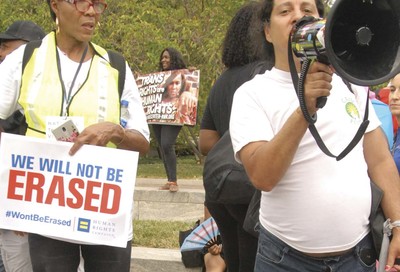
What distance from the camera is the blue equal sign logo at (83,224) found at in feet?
12.0

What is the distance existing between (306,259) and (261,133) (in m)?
0.47

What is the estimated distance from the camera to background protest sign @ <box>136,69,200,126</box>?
11.3 metres

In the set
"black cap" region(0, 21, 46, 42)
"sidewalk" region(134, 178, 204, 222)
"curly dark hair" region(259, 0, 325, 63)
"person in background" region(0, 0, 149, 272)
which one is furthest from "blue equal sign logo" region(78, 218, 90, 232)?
"sidewalk" region(134, 178, 204, 222)

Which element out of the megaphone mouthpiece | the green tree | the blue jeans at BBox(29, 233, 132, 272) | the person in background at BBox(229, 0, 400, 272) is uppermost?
the green tree

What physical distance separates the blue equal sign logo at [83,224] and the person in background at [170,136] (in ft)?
22.7

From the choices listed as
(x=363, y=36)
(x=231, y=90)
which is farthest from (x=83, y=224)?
(x=363, y=36)

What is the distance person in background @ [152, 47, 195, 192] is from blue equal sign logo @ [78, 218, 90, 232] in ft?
22.7

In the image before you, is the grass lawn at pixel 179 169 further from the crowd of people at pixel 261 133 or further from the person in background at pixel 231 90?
the crowd of people at pixel 261 133

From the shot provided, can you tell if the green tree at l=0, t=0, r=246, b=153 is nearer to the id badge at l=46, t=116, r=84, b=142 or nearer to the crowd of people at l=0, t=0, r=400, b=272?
the crowd of people at l=0, t=0, r=400, b=272

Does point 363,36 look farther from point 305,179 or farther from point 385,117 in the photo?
point 385,117

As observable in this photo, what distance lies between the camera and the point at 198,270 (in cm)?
627

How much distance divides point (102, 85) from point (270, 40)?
0.89 meters

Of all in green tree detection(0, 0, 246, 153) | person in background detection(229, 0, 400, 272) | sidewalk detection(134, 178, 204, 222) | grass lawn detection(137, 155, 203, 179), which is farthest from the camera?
green tree detection(0, 0, 246, 153)

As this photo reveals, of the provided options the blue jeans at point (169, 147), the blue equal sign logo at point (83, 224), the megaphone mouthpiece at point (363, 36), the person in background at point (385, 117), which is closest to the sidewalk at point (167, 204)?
the blue jeans at point (169, 147)
